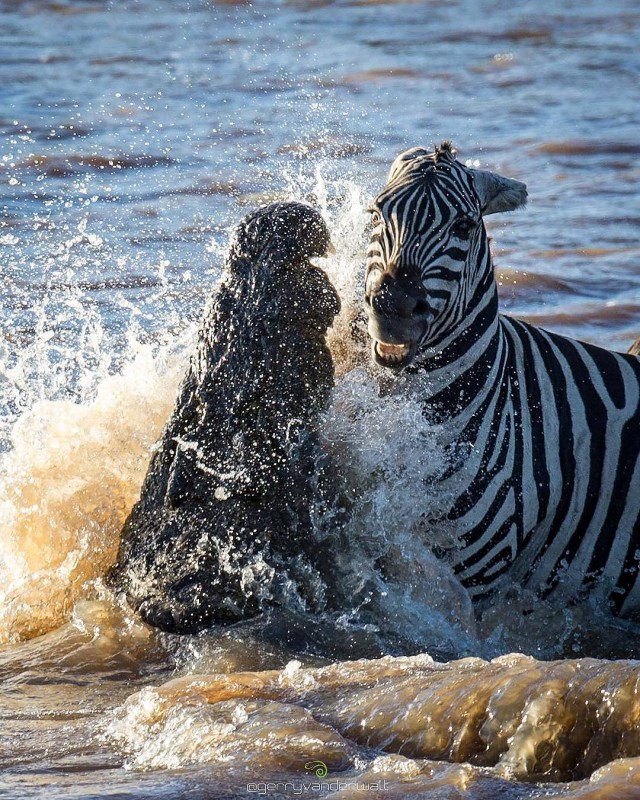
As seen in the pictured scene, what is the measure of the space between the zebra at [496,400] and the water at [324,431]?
0.14 meters

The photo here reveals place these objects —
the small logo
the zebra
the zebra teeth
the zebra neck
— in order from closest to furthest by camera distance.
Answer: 1. the small logo
2. the zebra teeth
3. the zebra
4. the zebra neck

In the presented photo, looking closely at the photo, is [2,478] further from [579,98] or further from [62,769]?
[579,98]

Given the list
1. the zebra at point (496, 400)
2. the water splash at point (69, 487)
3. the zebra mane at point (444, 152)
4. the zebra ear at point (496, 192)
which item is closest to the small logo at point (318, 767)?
the zebra at point (496, 400)

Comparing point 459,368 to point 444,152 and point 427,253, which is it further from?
point 444,152

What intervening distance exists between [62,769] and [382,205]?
2412 millimetres

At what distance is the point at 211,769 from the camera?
366 centimetres

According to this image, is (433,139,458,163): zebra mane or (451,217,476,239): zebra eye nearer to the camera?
(451,217,476,239): zebra eye

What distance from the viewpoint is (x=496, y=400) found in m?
5.30

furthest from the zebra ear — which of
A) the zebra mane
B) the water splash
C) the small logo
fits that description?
the small logo

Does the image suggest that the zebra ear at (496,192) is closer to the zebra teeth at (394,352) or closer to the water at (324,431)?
the water at (324,431)

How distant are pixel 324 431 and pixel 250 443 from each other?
11.8 inches

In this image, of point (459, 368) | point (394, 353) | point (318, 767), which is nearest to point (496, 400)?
point (459, 368)

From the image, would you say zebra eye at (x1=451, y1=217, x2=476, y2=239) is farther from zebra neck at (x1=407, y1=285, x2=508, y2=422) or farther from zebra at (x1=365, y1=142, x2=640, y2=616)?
zebra neck at (x1=407, y1=285, x2=508, y2=422)

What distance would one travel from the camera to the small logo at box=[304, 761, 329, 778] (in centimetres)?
364
